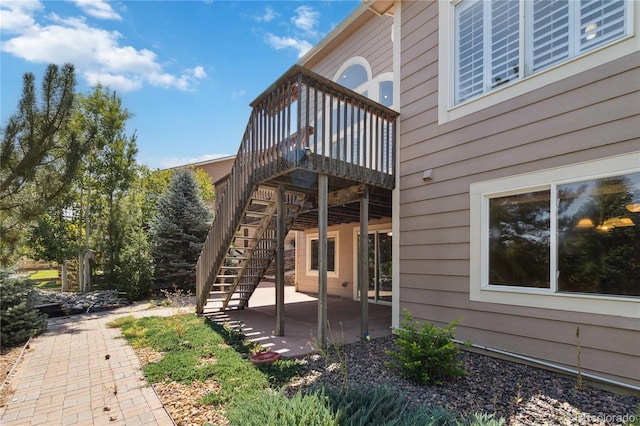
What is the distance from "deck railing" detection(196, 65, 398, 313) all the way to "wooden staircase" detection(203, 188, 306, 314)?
43 cm

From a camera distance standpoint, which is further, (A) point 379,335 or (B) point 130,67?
(B) point 130,67

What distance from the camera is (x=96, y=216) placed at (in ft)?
36.9

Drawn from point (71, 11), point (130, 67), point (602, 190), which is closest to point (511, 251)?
point (602, 190)

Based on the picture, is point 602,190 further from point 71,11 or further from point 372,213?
point 71,11

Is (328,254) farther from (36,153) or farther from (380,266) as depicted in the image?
(36,153)

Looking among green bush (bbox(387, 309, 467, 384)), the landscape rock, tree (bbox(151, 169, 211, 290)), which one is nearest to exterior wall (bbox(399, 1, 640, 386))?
green bush (bbox(387, 309, 467, 384))

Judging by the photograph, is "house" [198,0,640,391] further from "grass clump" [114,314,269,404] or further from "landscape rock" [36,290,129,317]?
"landscape rock" [36,290,129,317]

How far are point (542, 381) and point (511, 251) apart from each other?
4.52ft

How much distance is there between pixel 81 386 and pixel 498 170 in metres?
5.34

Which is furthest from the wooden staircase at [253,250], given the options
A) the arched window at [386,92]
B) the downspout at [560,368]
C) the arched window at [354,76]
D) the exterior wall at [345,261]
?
the downspout at [560,368]

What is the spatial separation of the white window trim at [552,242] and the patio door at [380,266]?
4.14 metres

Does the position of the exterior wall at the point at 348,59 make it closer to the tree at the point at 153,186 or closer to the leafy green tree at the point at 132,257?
the leafy green tree at the point at 132,257

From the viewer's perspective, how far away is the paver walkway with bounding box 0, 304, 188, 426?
9.30 feet

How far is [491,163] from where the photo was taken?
4.08 m
